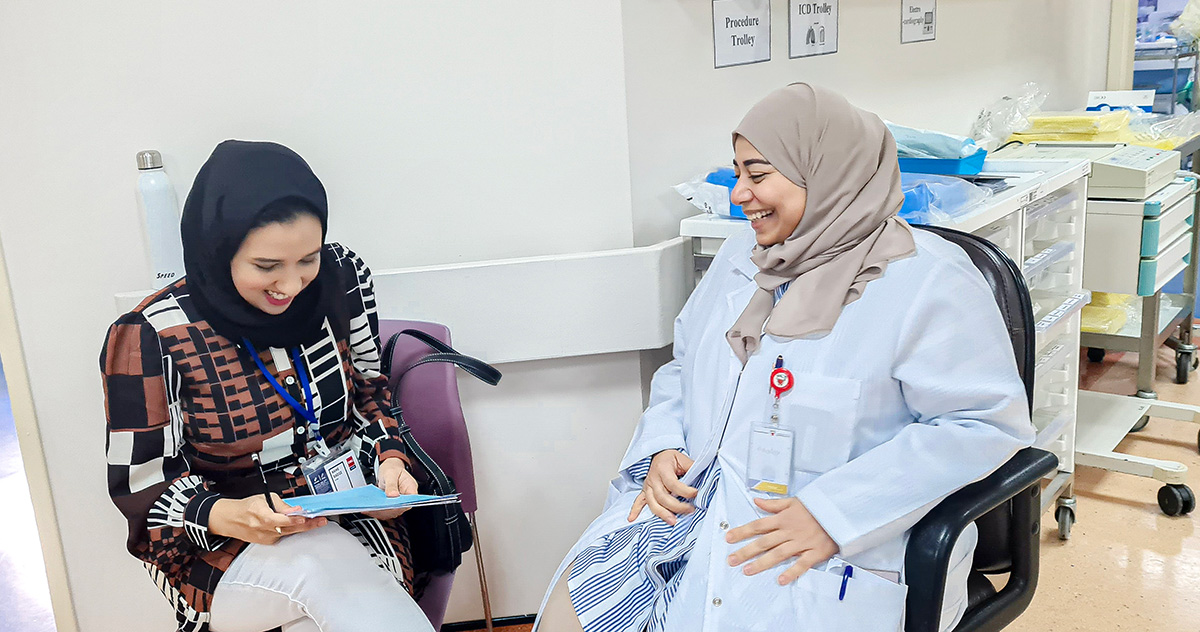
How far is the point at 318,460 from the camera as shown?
1.60 metres

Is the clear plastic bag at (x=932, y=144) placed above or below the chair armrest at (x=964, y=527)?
above

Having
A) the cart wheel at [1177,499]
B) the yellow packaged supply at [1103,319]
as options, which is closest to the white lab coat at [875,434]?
the cart wheel at [1177,499]

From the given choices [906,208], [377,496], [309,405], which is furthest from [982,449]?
[309,405]

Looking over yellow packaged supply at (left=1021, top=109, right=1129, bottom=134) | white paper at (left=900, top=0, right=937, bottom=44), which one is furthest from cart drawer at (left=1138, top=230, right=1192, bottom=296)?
white paper at (left=900, top=0, right=937, bottom=44)

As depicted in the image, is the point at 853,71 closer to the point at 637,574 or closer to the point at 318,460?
the point at 637,574

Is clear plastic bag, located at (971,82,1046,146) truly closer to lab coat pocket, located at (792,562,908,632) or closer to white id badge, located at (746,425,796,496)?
white id badge, located at (746,425,796,496)

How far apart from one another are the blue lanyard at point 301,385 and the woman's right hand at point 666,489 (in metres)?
0.56

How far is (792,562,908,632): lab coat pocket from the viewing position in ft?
4.42

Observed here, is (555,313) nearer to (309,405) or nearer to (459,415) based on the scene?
(459,415)

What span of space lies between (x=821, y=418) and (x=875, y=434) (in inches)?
3.5

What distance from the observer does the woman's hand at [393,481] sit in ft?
5.25

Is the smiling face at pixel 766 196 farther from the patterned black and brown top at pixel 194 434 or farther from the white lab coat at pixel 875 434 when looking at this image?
the patterned black and brown top at pixel 194 434

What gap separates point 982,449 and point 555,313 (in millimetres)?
1009

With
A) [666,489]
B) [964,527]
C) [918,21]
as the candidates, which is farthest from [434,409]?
[918,21]
